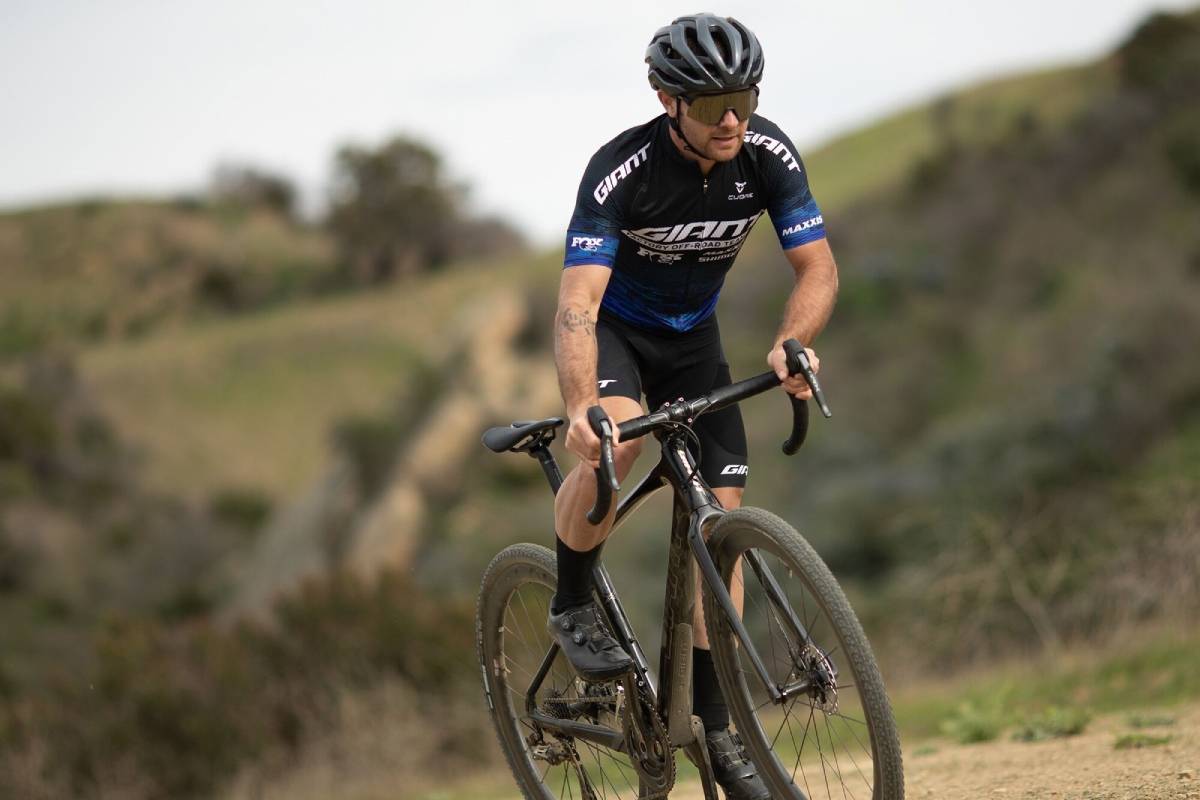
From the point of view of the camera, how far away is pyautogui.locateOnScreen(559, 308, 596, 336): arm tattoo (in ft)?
14.4

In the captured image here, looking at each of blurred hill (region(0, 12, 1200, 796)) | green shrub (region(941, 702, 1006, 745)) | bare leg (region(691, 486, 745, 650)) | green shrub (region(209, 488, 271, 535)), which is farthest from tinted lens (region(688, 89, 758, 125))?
green shrub (region(209, 488, 271, 535))

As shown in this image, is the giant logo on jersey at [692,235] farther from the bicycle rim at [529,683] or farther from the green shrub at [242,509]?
the green shrub at [242,509]

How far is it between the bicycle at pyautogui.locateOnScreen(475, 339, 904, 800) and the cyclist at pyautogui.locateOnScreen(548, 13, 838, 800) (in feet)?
0.42

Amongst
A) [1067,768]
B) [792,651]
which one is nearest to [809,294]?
[792,651]

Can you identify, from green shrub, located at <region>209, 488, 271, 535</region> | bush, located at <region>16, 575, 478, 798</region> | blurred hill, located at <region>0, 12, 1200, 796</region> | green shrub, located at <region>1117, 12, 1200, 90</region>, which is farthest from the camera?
green shrub, located at <region>209, 488, 271, 535</region>

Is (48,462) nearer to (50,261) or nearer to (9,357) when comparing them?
(9,357)

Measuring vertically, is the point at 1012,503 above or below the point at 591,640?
below

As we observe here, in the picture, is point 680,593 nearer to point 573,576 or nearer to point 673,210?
point 573,576

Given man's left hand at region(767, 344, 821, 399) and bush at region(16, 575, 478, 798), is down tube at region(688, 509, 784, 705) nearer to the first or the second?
man's left hand at region(767, 344, 821, 399)

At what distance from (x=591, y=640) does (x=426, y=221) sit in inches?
2756

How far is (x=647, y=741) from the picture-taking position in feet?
15.3

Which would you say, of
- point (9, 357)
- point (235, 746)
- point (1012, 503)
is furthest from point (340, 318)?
point (235, 746)

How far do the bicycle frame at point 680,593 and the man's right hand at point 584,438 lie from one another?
1.29ft

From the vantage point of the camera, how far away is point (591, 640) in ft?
15.5
